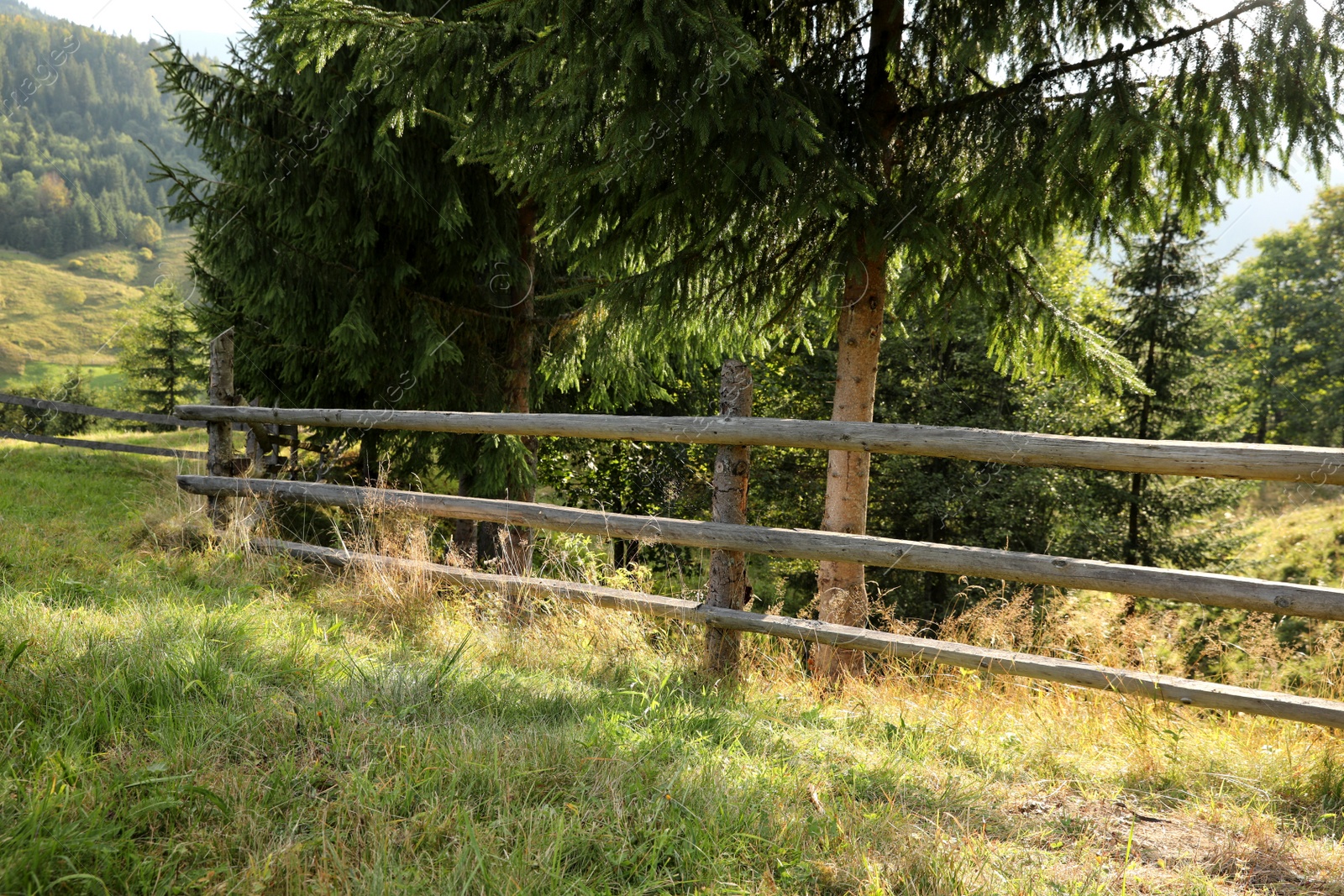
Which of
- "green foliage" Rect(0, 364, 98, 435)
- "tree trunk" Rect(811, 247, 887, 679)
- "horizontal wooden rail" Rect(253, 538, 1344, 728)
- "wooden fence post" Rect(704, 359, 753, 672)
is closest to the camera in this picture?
"horizontal wooden rail" Rect(253, 538, 1344, 728)

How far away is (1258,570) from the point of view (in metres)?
16.8

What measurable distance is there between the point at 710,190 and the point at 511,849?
366 cm

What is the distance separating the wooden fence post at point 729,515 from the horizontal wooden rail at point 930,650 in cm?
11

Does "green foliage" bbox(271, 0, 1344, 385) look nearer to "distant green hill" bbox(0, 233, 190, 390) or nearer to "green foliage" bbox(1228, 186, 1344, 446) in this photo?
"green foliage" bbox(1228, 186, 1344, 446)

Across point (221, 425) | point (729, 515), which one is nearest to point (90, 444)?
point (221, 425)

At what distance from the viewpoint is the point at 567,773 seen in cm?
246

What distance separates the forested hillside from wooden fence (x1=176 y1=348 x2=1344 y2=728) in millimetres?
116565

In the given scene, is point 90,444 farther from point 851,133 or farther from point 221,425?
point 851,133

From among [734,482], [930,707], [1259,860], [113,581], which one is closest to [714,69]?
[734,482]

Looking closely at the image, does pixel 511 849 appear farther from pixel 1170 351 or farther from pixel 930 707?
pixel 1170 351

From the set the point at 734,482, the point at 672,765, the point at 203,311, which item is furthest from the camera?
the point at 203,311

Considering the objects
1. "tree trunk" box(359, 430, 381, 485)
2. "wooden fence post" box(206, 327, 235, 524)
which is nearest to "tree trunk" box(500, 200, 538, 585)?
"tree trunk" box(359, 430, 381, 485)

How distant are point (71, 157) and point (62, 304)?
106 feet

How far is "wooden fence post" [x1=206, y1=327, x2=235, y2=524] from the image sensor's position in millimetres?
6434
